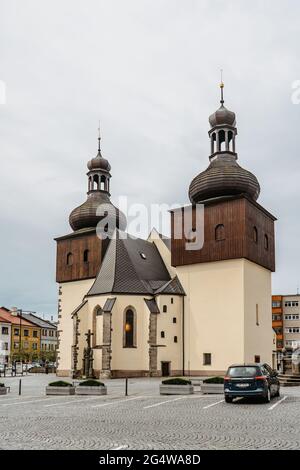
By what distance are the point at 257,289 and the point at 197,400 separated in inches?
956

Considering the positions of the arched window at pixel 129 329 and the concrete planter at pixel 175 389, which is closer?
the concrete planter at pixel 175 389

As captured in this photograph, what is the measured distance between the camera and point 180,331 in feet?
147

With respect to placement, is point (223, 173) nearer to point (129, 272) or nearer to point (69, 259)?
point (129, 272)

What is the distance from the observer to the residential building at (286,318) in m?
95.0

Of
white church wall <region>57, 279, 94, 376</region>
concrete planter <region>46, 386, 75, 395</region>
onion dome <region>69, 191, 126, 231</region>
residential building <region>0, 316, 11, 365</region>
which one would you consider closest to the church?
white church wall <region>57, 279, 94, 376</region>

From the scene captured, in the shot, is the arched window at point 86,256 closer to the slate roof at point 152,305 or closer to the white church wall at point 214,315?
the slate roof at point 152,305

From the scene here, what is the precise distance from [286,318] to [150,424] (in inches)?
3384

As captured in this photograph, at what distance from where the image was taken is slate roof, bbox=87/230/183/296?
44728mm

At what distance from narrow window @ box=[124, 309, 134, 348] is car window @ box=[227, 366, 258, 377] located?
2439cm

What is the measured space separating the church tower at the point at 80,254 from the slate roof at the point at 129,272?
2.11 m

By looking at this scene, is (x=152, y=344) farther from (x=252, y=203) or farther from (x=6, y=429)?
(x=6, y=429)

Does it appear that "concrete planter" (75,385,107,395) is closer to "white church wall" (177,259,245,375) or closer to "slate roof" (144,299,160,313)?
"white church wall" (177,259,245,375)

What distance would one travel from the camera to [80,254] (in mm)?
51000

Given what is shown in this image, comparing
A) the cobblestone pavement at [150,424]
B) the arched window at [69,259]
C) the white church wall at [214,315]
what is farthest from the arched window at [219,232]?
the cobblestone pavement at [150,424]
